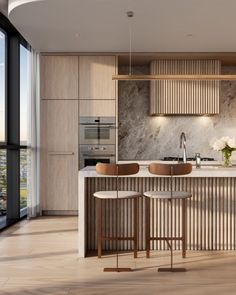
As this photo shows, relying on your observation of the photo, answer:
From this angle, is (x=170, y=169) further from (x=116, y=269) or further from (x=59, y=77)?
(x=59, y=77)

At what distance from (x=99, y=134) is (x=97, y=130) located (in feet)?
0.24

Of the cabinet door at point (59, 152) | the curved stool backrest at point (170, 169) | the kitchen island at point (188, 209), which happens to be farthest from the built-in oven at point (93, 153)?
the curved stool backrest at point (170, 169)

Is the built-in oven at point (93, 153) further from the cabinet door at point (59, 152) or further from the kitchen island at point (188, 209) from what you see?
the kitchen island at point (188, 209)

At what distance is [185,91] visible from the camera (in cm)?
686

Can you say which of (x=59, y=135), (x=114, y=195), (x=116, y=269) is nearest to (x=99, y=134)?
(x=59, y=135)

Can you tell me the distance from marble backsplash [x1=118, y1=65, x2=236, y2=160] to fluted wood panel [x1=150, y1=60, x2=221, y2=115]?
1.44 feet

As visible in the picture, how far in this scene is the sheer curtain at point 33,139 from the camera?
6.40 metres

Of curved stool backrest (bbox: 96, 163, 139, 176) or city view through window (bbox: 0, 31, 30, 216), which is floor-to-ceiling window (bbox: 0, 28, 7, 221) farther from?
curved stool backrest (bbox: 96, 163, 139, 176)

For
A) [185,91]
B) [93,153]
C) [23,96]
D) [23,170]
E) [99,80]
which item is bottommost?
[23,170]

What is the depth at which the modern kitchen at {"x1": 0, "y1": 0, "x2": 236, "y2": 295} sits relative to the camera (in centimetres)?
384

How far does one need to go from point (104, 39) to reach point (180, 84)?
164 cm

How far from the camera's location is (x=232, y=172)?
412cm

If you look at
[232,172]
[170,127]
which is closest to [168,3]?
[232,172]

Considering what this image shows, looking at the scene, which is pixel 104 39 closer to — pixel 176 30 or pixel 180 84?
pixel 176 30
